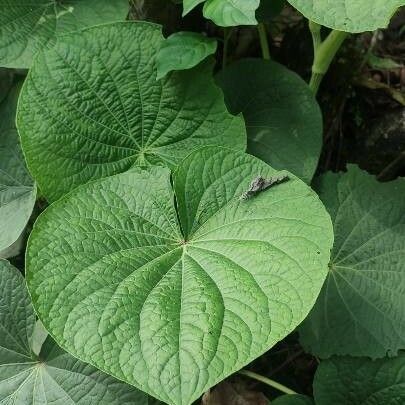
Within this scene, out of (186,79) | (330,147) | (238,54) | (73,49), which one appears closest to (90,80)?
(73,49)

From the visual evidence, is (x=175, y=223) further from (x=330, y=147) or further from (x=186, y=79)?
(x=330, y=147)

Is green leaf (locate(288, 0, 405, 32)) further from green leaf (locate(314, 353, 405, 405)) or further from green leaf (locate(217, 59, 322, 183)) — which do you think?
green leaf (locate(314, 353, 405, 405))

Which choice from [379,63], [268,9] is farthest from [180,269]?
[379,63]

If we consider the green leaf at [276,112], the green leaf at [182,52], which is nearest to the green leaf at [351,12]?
the green leaf at [182,52]

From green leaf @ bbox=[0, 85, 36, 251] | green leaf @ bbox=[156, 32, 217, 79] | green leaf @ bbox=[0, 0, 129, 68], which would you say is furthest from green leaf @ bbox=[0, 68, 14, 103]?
green leaf @ bbox=[156, 32, 217, 79]

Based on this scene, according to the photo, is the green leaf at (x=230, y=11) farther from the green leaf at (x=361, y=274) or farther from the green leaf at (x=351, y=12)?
the green leaf at (x=361, y=274)

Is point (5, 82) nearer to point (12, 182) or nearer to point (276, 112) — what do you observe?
point (12, 182)
